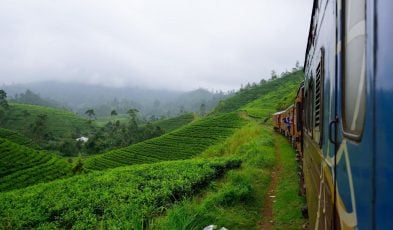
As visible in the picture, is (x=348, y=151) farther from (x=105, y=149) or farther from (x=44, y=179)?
(x=105, y=149)

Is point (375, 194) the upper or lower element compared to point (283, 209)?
upper

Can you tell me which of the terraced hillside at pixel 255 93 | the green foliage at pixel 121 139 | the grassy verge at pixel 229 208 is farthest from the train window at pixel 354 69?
the terraced hillside at pixel 255 93

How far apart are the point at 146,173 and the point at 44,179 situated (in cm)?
1973

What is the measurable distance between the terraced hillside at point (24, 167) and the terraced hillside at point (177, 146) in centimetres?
694

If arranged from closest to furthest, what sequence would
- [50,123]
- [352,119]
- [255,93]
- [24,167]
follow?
[352,119] → [24,167] → [255,93] → [50,123]

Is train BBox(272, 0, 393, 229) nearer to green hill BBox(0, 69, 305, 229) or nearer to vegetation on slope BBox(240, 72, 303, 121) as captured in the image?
green hill BBox(0, 69, 305, 229)

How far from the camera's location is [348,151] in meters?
1.84

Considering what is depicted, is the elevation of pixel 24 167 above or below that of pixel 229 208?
below

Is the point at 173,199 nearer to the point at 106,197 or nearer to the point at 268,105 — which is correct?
the point at 106,197

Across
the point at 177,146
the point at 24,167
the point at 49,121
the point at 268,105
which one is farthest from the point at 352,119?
the point at 49,121

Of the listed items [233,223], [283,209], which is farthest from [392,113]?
[283,209]

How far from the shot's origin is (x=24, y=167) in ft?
121

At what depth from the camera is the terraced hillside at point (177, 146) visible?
1729 inches

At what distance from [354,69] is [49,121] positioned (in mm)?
102001
